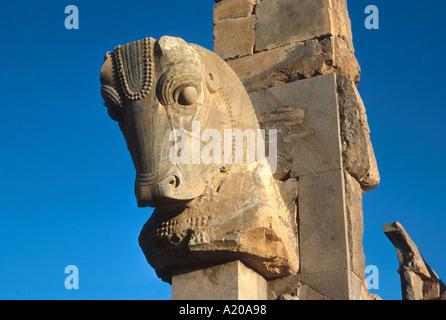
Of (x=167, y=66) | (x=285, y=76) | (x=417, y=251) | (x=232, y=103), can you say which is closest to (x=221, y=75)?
(x=232, y=103)

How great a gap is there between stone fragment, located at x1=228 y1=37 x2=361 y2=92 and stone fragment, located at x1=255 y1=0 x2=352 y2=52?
78mm

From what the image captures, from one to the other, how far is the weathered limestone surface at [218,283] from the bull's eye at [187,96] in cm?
107

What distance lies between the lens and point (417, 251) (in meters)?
8.80

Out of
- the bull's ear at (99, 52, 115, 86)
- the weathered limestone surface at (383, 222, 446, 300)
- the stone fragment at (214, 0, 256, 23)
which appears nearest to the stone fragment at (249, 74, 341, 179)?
the stone fragment at (214, 0, 256, 23)

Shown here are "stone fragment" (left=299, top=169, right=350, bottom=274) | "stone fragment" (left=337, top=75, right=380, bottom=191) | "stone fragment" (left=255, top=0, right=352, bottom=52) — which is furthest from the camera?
"stone fragment" (left=255, top=0, right=352, bottom=52)

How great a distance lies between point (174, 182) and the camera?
13.2ft

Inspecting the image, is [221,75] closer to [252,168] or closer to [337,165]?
[252,168]

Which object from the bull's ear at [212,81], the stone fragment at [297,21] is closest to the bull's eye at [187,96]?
the bull's ear at [212,81]

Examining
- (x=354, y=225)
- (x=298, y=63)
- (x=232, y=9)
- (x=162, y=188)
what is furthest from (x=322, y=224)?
(x=232, y=9)

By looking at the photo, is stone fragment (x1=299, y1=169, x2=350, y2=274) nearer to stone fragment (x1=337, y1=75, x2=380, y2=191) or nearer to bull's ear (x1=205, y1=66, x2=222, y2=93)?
stone fragment (x1=337, y1=75, x2=380, y2=191)

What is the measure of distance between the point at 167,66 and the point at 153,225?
1085 millimetres

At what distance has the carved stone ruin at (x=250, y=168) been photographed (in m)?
4.09

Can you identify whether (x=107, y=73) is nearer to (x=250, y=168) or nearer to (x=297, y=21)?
(x=250, y=168)

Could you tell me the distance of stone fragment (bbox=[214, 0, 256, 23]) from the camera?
18.5 ft
